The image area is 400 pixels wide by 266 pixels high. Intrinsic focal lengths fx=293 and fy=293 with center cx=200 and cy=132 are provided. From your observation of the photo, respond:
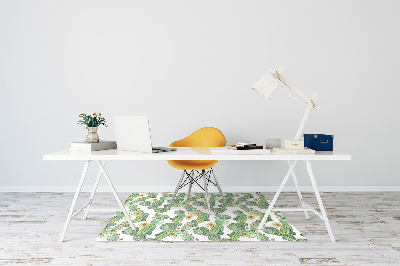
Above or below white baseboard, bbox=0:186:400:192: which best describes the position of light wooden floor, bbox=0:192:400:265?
above

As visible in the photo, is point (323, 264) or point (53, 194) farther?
point (53, 194)

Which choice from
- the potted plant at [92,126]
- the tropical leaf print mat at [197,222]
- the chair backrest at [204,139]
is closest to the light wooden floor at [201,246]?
the tropical leaf print mat at [197,222]

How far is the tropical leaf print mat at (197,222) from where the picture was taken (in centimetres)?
219

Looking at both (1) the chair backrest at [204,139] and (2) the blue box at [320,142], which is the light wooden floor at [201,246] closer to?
(2) the blue box at [320,142]

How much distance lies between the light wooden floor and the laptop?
69 centimetres

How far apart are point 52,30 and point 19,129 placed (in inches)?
50.0

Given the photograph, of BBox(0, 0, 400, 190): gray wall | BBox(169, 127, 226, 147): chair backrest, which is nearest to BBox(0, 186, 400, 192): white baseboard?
BBox(0, 0, 400, 190): gray wall

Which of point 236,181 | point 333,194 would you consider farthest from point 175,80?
point 333,194

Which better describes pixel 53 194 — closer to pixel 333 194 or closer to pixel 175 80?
pixel 175 80

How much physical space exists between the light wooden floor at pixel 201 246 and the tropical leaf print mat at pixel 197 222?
0.09 meters

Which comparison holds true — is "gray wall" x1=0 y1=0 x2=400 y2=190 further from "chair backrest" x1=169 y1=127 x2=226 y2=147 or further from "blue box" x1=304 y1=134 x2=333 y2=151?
"blue box" x1=304 y1=134 x2=333 y2=151

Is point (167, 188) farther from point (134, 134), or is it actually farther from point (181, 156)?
point (181, 156)

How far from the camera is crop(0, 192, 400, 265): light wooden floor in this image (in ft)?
6.06

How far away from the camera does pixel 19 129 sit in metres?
3.58
